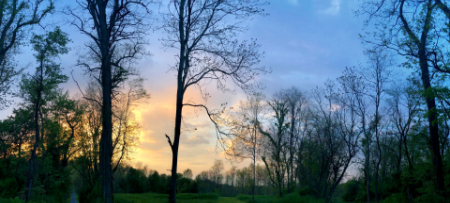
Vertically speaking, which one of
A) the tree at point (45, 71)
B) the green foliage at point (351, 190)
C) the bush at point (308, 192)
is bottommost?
the green foliage at point (351, 190)

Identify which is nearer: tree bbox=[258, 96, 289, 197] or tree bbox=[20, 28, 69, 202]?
tree bbox=[20, 28, 69, 202]

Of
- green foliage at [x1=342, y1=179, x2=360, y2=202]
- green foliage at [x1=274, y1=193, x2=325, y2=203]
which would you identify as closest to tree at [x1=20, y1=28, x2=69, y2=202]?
green foliage at [x1=274, y1=193, x2=325, y2=203]

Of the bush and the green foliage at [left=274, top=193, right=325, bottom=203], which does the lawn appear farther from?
the bush

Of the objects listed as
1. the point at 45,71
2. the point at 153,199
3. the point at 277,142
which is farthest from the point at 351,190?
the point at 45,71

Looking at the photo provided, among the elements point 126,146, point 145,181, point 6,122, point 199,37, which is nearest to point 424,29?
point 199,37

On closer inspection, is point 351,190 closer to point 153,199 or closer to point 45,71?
point 153,199

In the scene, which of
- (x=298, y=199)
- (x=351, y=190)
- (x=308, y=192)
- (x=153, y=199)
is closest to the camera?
(x=153, y=199)

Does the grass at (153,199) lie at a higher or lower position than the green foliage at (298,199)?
higher

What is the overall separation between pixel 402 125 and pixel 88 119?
27.2 meters

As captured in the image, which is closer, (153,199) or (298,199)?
(153,199)

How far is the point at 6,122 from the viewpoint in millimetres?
21250

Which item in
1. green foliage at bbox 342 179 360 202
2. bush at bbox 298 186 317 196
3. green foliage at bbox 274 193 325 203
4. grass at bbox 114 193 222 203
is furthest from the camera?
green foliage at bbox 342 179 360 202

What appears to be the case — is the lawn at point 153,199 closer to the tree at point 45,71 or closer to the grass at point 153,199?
the grass at point 153,199

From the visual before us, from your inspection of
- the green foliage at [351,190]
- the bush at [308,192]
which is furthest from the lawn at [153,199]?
the green foliage at [351,190]
